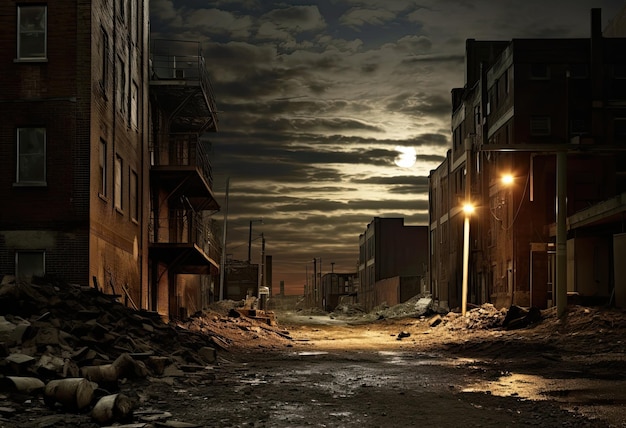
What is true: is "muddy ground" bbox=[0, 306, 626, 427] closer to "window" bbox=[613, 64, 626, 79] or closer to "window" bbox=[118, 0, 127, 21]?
"window" bbox=[118, 0, 127, 21]

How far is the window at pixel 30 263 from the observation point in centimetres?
1941

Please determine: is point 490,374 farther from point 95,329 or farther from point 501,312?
point 501,312

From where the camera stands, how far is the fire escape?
28359 mm

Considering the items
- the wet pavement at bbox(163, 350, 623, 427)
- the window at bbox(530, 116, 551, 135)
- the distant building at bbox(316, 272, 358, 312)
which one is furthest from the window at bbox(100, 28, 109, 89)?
the distant building at bbox(316, 272, 358, 312)

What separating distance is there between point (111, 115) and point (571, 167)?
20278 millimetres

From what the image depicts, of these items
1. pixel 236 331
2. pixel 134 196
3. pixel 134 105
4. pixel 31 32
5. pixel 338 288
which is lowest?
pixel 338 288

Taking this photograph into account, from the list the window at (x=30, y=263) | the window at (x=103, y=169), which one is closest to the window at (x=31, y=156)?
the window at (x=103, y=169)

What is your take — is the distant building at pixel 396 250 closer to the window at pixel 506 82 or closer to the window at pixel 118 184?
the window at pixel 506 82

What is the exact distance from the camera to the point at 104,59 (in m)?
21.4

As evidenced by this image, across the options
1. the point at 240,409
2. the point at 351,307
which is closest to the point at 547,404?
the point at 240,409

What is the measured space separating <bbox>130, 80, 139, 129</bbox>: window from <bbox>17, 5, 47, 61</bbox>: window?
572 centimetres

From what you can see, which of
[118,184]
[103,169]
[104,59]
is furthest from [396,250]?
[104,59]

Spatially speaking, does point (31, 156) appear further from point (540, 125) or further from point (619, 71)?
point (619, 71)

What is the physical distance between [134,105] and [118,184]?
3.92 meters
